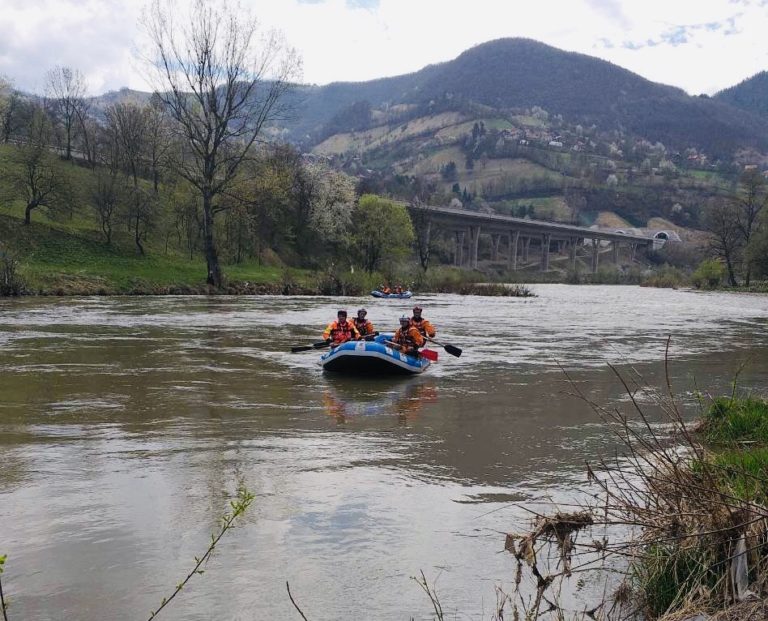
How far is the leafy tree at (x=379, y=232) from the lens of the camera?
59.0 meters

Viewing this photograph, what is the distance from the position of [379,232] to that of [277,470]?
53.0m

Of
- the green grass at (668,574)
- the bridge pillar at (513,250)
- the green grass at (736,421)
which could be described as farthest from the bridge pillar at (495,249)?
the green grass at (668,574)

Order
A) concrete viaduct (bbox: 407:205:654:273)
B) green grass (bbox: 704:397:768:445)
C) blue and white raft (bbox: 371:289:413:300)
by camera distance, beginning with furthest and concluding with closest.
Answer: concrete viaduct (bbox: 407:205:654:273), blue and white raft (bbox: 371:289:413:300), green grass (bbox: 704:397:768:445)

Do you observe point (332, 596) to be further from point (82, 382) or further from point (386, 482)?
point (82, 382)

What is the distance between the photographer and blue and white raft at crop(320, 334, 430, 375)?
13156 mm

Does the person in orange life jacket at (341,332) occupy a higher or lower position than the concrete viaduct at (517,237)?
lower

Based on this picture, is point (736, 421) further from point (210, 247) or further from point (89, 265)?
point (89, 265)

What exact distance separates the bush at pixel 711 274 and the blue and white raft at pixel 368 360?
200 ft

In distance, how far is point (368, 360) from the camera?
13375 mm

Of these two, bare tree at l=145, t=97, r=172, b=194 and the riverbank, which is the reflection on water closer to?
the riverbank

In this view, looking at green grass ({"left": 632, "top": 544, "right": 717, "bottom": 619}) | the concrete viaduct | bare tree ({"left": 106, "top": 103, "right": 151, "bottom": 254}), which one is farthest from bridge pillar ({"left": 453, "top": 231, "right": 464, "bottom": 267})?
green grass ({"left": 632, "top": 544, "right": 717, "bottom": 619})

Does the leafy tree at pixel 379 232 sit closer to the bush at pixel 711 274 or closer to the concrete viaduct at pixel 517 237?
the concrete viaduct at pixel 517 237

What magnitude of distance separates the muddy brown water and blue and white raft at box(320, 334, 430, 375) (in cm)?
40

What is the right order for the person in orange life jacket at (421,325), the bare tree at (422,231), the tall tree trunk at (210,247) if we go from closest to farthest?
the person in orange life jacket at (421,325), the tall tree trunk at (210,247), the bare tree at (422,231)
